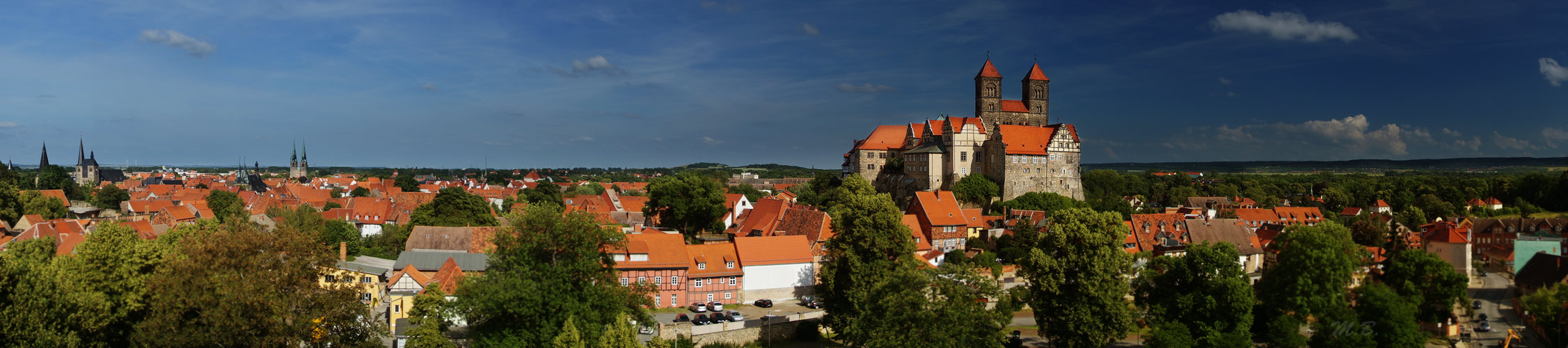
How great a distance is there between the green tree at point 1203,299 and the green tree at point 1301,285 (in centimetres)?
124

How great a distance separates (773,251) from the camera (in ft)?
124

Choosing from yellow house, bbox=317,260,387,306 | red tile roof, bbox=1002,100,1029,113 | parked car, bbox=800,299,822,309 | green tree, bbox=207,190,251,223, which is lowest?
parked car, bbox=800,299,822,309

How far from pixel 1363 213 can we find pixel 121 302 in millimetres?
70865

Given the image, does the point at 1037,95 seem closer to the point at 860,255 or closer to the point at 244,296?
the point at 860,255

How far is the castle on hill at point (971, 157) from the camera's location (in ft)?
218

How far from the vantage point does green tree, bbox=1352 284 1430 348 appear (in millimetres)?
27422

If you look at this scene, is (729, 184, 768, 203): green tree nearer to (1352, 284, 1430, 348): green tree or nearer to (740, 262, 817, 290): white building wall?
(740, 262, 817, 290): white building wall

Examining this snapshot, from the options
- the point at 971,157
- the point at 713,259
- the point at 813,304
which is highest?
the point at 971,157

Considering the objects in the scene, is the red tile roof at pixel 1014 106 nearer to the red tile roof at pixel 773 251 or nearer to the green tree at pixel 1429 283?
the red tile roof at pixel 773 251

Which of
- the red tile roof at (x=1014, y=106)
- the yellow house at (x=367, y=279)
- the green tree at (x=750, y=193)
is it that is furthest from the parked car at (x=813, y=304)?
the green tree at (x=750, y=193)

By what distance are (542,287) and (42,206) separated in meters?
56.3

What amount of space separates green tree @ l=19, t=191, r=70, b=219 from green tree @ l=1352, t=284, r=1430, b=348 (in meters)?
69.8

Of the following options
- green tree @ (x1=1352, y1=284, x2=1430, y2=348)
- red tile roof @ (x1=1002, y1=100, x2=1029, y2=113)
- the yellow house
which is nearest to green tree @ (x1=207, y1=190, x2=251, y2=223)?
the yellow house

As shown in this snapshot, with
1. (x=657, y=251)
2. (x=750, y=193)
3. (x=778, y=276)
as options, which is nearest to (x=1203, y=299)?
(x=778, y=276)
